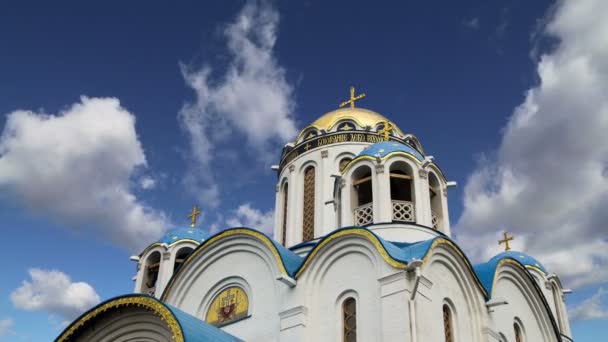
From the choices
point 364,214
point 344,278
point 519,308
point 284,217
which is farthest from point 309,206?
point 519,308

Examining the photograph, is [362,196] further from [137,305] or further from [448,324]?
[137,305]

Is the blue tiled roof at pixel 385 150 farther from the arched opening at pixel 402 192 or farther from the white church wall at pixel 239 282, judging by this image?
the white church wall at pixel 239 282

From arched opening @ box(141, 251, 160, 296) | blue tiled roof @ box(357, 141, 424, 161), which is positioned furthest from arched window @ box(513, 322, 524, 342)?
arched opening @ box(141, 251, 160, 296)

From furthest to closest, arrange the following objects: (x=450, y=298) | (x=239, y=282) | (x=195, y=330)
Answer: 1. (x=239, y=282)
2. (x=450, y=298)
3. (x=195, y=330)

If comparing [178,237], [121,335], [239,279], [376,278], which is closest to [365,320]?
[376,278]

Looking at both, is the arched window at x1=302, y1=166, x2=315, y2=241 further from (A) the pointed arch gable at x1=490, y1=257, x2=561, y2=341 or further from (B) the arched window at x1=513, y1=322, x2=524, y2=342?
(B) the arched window at x1=513, y1=322, x2=524, y2=342

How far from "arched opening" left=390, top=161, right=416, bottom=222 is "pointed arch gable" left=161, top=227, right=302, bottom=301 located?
7.07 ft

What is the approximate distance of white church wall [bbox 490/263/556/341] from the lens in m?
11.2

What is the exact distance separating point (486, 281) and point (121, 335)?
6.36 metres

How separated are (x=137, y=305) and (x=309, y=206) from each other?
18.5 ft

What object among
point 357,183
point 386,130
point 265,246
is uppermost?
point 386,130

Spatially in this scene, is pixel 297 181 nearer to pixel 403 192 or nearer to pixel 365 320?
pixel 403 192

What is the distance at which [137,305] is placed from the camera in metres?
9.17

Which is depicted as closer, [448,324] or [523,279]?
[448,324]
